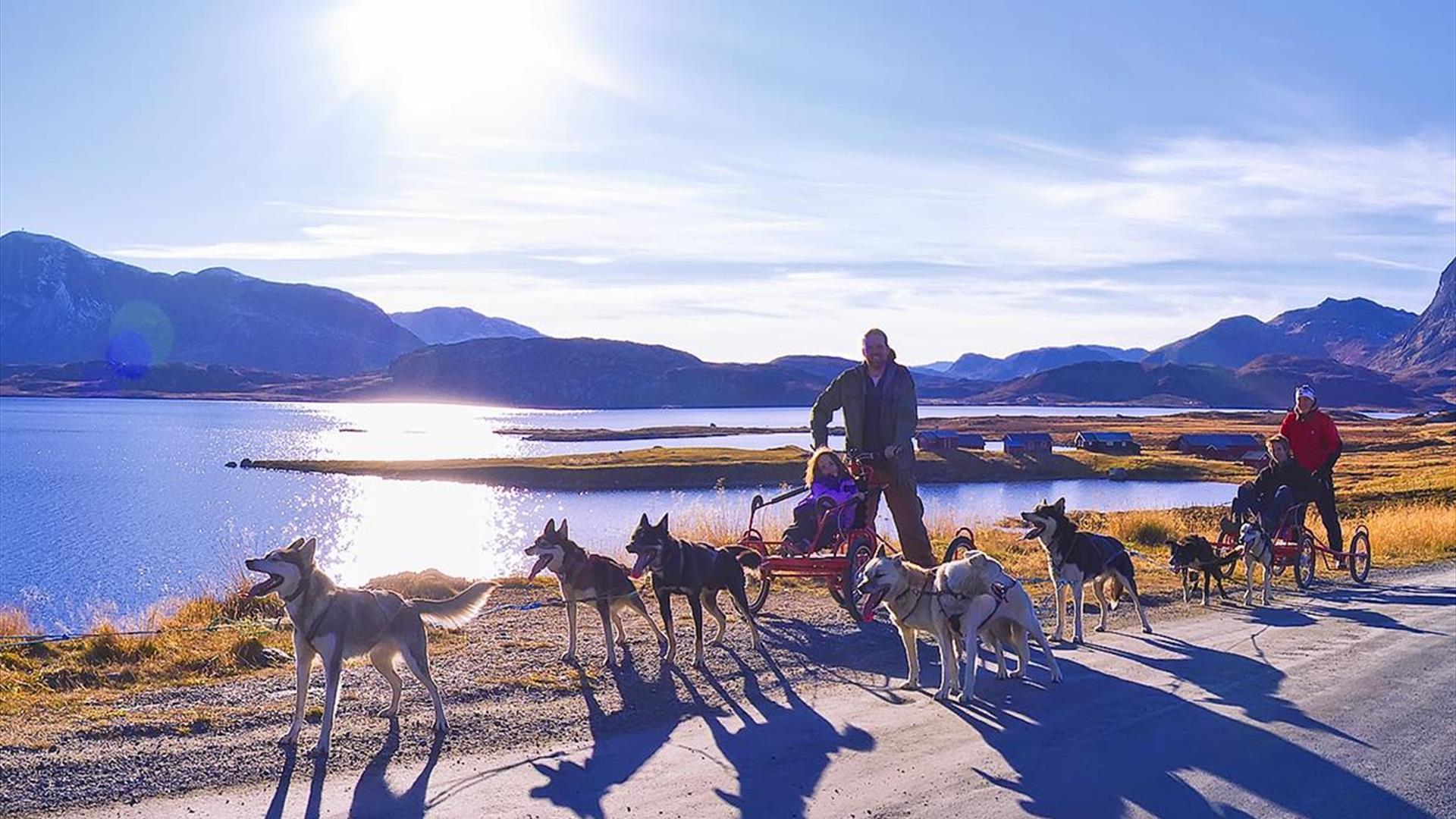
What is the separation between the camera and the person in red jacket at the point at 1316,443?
51.8ft

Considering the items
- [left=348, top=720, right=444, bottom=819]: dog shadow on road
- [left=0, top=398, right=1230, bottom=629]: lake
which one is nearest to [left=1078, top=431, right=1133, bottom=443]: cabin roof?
[left=0, top=398, right=1230, bottom=629]: lake

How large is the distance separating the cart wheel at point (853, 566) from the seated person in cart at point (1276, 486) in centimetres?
619

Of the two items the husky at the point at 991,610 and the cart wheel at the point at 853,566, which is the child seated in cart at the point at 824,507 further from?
the husky at the point at 991,610

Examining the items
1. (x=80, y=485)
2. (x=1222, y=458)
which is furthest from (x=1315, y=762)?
(x=1222, y=458)

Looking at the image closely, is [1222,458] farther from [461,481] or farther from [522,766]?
[522,766]

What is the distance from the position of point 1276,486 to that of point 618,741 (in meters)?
12.1

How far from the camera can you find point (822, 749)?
7.04 m

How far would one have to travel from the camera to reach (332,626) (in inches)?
281

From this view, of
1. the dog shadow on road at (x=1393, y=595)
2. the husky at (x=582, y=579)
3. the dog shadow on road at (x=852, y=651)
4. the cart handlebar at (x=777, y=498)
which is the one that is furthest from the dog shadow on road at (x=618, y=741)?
the dog shadow on road at (x=1393, y=595)

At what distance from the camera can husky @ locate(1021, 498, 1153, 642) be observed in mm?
11008

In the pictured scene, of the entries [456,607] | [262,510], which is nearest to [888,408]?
[456,607]

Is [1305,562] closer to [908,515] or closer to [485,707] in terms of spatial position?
[908,515]

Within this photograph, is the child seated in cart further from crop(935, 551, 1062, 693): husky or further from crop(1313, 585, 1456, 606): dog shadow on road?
crop(1313, 585, 1456, 606): dog shadow on road

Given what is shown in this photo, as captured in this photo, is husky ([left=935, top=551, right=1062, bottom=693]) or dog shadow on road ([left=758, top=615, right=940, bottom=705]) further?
dog shadow on road ([left=758, top=615, right=940, bottom=705])
